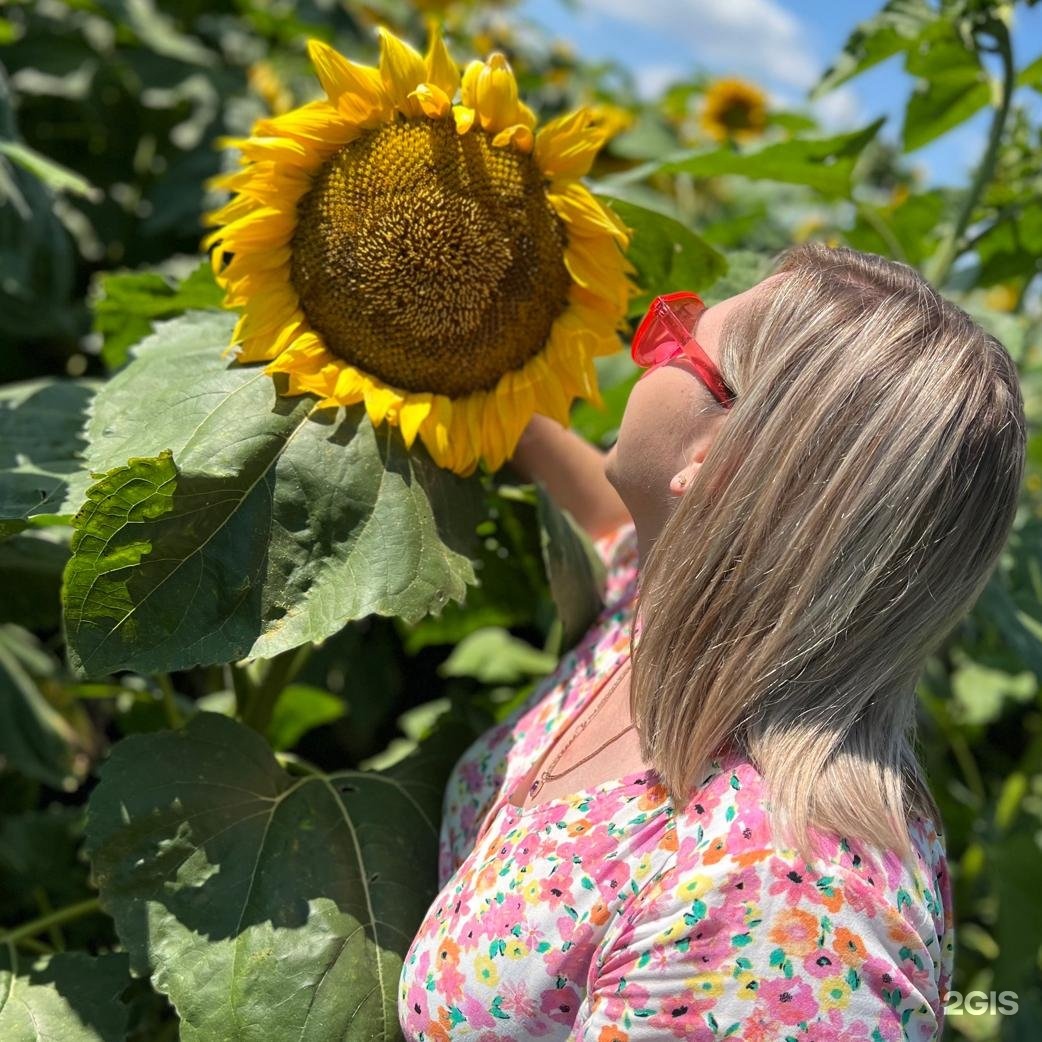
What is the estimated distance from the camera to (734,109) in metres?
4.30

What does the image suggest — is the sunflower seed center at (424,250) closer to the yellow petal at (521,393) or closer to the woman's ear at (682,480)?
the yellow petal at (521,393)

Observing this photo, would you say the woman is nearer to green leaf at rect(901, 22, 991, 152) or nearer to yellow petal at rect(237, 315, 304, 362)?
yellow petal at rect(237, 315, 304, 362)

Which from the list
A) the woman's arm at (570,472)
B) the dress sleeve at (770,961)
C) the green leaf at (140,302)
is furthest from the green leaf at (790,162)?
the dress sleeve at (770,961)

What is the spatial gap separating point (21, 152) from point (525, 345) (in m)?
0.71

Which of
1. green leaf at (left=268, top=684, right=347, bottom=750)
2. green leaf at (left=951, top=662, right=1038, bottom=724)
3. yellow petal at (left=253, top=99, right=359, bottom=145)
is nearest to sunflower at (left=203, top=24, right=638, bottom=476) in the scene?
yellow petal at (left=253, top=99, right=359, bottom=145)

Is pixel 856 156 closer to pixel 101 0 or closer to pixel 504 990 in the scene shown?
pixel 504 990

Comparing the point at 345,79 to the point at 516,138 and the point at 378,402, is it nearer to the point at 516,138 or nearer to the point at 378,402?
the point at 516,138

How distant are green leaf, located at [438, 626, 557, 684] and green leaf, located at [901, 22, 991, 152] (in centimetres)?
138

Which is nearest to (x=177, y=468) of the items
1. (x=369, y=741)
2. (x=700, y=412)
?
(x=700, y=412)

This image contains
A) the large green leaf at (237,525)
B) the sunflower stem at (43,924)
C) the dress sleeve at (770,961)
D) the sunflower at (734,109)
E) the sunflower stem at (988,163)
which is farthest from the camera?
the sunflower at (734,109)

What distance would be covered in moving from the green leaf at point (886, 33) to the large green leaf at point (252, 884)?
1353 millimetres

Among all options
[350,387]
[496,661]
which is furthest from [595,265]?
[496,661]

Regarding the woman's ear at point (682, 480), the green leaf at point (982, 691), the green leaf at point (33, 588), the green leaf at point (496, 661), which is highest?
the woman's ear at point (682, 480)

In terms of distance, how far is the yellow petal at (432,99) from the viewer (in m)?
1.26
